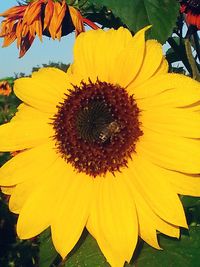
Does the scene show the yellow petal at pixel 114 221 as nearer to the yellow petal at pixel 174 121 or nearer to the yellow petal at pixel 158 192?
the yellow petal at pixel 158 192

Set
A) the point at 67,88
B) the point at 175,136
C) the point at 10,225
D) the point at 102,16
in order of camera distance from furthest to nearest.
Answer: the point at 10,225
the point at 102,16
the point at 67,88
the point at 175,136

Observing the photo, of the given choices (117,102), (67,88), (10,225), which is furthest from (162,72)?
(10,225)

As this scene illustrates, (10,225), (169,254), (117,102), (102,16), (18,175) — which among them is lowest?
(10,225)

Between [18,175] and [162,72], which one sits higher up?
[162,72]

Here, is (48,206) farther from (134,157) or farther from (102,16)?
(102,16)

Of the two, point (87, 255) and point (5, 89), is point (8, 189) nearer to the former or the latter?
point (87, 255)

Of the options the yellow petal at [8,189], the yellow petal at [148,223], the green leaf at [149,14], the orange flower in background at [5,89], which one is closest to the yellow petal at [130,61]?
the green leaf at [149,14]

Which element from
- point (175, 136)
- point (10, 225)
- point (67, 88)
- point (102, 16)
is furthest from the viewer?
point (10, 225)
